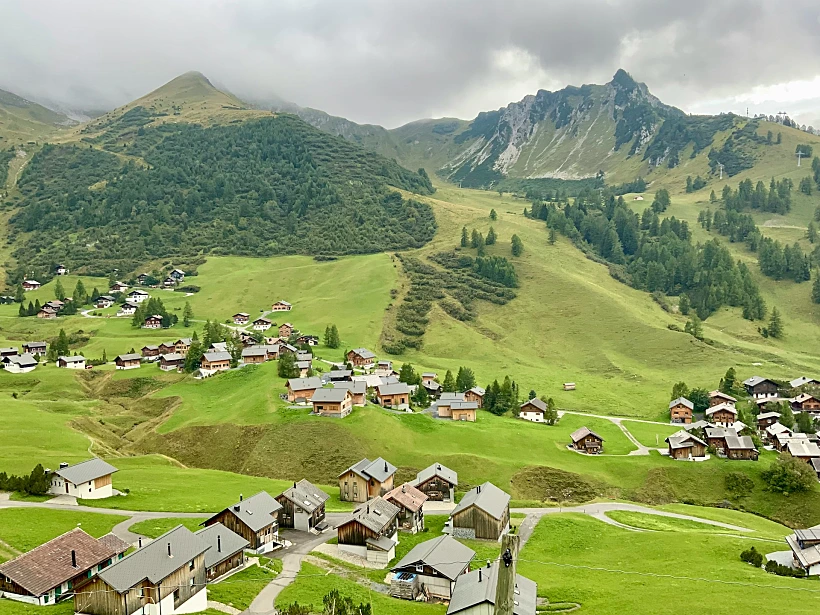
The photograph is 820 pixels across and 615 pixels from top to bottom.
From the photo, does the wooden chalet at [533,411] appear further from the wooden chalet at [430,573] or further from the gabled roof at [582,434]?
the wooden chalet at [430,573]

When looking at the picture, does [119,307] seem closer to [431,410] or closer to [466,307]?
[466,307]

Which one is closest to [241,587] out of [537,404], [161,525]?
[161,525]

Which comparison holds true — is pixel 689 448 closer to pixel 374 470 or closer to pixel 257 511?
pixel 374 470

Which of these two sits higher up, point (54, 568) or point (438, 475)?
point (54, 568)

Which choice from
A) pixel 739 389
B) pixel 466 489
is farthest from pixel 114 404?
pixel 739 389

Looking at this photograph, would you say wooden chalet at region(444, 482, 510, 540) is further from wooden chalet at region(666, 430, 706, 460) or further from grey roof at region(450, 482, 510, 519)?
wooden chalet at region(666, 430, 706, 460)

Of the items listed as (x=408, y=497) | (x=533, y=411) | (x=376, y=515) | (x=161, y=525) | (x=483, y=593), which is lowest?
(x=533, y=411)

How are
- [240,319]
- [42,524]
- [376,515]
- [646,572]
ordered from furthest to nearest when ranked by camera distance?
[240,319] → [376,515] → [42,524] → [646,572]

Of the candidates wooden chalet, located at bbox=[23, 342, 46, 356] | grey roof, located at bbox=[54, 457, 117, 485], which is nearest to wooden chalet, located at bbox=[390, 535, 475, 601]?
grey roof, located at bbox=[54, 457, 117, 485]
